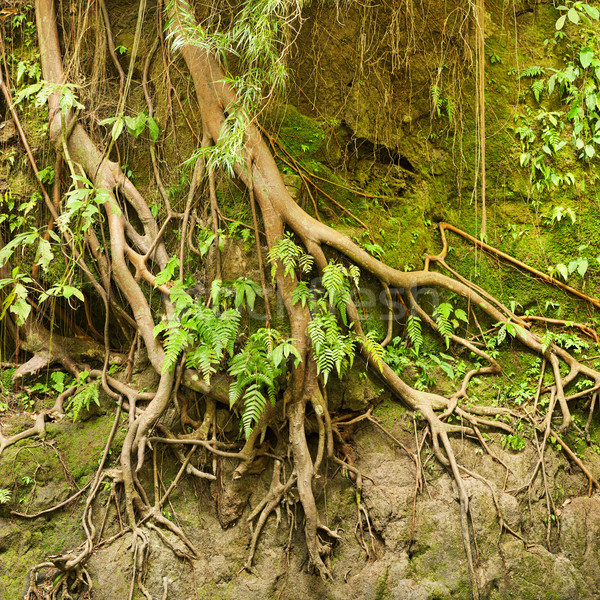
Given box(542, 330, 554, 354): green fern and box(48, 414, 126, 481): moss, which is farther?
box(542, 330, 554, 354): green fern

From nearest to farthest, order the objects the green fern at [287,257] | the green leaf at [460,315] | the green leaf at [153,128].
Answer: the green fern at [287,257]
the green leaf at [153,128]
the green leaf at [460,315]

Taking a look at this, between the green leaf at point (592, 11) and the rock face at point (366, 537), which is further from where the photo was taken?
the green leaf at point (592, 11)

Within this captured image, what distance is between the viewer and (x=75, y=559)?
3.46 m

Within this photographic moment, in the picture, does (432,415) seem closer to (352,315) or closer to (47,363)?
(352,315)

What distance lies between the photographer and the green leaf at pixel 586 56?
4375 millimetres

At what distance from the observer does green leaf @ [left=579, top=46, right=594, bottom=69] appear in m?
4.38

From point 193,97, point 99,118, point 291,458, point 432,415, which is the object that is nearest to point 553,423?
point 432,415

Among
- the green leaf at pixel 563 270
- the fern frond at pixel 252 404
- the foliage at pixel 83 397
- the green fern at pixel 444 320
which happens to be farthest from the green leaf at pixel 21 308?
the green leaf at pixel 563 270

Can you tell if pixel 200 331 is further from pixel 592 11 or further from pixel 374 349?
pixel 592 11

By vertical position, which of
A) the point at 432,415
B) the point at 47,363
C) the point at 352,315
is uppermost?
the point at 352,315

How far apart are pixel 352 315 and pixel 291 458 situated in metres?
1.15

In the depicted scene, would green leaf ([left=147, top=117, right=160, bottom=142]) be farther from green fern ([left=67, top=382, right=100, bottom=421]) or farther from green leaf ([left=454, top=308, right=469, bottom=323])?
green leaf ([left=454, top=308, right=469, bottom=323])

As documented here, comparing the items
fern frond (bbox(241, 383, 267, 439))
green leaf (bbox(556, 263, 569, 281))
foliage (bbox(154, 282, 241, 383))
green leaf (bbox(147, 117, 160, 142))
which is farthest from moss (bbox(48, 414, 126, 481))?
green leaf (bbox(556, 263, 569, 281))

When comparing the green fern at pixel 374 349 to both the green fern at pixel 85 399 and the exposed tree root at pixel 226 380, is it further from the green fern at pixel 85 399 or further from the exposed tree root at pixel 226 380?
the green fern at pixel 85 399
